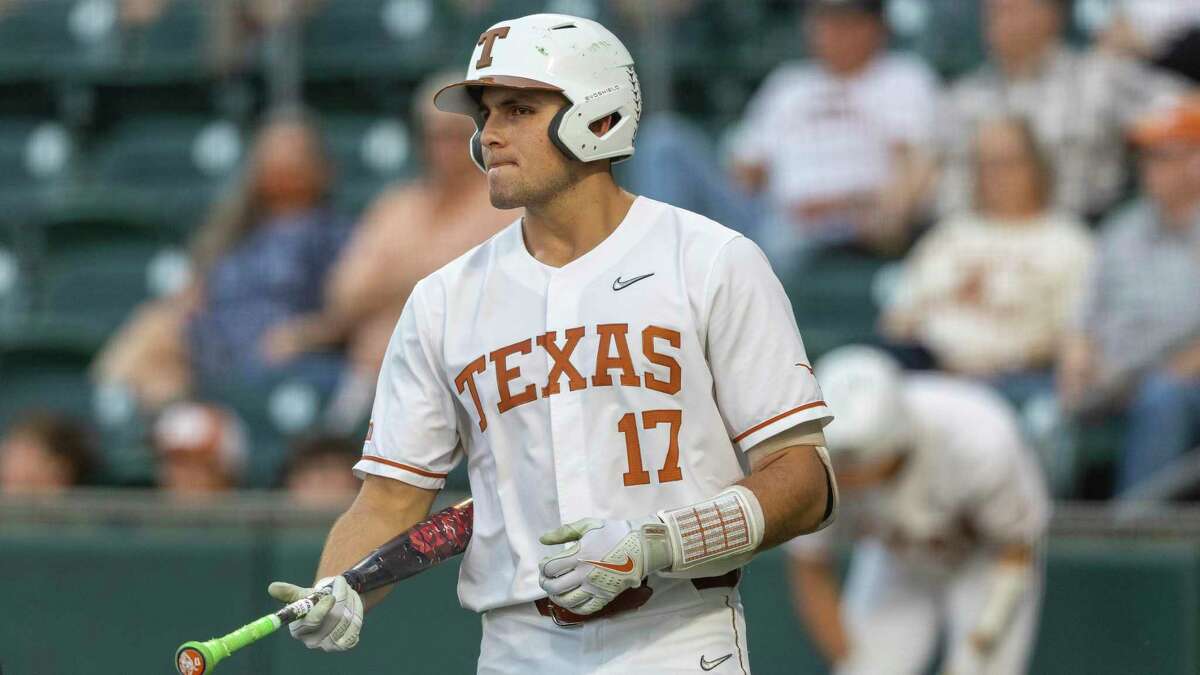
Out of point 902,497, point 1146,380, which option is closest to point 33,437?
point 902,497

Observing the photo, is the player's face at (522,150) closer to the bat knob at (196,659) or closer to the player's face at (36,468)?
the bat knob at (196,659)

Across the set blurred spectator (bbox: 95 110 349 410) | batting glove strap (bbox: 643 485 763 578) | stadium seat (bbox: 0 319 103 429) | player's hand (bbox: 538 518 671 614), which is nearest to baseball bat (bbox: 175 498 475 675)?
player's hand (bbox: 538 518 671 614)

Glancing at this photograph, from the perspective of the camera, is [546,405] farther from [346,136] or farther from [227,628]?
[346,136]

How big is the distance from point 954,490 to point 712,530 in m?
3.21

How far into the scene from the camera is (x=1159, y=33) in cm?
682

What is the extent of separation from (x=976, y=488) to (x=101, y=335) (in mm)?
3971

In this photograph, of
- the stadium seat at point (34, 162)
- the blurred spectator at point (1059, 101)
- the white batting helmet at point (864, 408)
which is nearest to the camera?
the white batting helmet at point (864, 408)

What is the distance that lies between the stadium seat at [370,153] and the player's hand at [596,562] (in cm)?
547

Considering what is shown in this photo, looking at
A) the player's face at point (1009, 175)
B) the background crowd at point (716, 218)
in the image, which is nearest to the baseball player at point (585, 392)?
the background crowd at point (716, 218)

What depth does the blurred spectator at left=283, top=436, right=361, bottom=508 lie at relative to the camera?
6.57 metres

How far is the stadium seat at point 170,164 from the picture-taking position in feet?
28.0

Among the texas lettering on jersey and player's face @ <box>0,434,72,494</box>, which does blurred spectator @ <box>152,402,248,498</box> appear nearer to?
player's face @ <box>0,434,72,494</box>

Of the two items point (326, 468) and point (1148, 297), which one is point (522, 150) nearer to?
point (326, 468)

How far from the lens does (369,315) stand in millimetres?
7309
